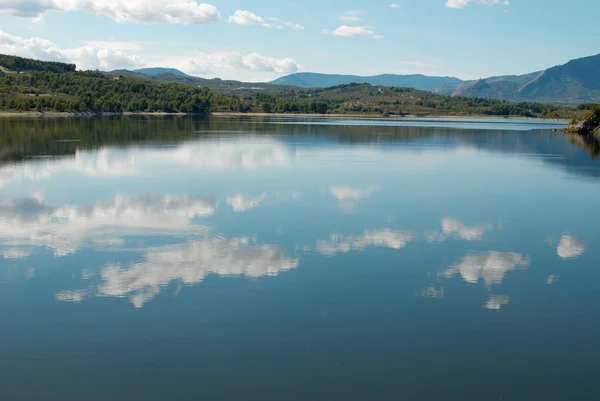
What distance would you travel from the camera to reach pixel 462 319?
14820mm

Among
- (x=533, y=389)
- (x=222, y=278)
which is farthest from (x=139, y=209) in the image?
(x=533, y=389)

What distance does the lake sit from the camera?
1168 centimetres

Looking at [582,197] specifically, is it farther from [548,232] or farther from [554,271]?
[554,271]

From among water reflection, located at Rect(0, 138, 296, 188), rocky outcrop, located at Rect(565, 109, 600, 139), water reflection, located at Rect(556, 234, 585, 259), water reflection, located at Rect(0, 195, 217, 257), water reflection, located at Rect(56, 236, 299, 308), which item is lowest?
water reflection, located at Rect(556, 234, 585, 259)

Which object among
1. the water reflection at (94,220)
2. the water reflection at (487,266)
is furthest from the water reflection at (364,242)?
the water reflection at (94,220)

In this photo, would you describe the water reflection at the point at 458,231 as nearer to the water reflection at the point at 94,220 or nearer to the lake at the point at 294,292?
the lake at the point at 294,292

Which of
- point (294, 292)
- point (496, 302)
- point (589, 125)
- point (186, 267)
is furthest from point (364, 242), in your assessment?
point (589, 125)

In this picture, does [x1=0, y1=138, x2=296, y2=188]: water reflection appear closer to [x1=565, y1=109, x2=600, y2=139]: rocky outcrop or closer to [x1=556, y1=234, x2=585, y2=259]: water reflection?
[x1=556, y1=234, x2=585, y2=259]: water reflection

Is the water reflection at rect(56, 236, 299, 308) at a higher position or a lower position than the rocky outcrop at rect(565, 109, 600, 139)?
lower

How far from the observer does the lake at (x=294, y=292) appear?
11.7 meters

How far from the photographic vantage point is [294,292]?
16578mm

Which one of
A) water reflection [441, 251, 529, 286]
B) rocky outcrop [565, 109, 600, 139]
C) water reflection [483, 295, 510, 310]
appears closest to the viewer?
water reflection [483, 295, 510, 310]

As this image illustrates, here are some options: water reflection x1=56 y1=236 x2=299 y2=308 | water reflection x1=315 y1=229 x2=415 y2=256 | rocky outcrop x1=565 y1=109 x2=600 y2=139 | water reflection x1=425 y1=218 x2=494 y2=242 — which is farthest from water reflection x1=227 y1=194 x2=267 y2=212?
rocky outcrop x1=565 y1=109 x2=600 y2=139

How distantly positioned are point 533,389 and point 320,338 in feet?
15.0
